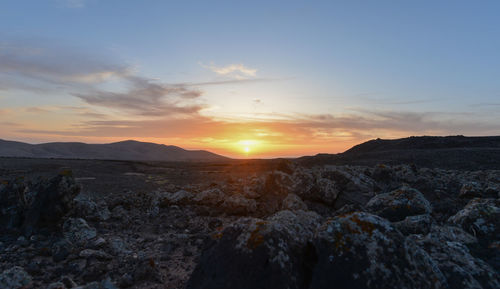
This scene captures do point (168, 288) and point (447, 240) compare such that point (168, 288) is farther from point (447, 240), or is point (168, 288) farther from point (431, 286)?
point (447, 240)

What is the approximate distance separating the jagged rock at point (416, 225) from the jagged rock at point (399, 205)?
2.70 ft

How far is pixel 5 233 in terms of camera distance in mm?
8867

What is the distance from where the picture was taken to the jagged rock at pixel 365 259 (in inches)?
162

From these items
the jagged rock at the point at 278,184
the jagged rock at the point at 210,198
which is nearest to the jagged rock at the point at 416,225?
the jagged rock at the point at 278,184

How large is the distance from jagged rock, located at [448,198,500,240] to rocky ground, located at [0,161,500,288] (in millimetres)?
22

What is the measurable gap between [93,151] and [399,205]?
161 meters

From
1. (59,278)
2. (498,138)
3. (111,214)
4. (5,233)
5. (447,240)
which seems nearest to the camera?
(447,240)

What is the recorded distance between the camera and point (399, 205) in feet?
26.2

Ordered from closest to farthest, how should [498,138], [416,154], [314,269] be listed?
[314,269] < [416,154] < [498,138]

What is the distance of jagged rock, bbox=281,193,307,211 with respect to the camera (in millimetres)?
9555

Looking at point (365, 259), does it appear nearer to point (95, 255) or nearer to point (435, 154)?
point (95, 255)

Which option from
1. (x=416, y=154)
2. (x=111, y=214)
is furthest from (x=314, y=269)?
(x=416, y=154)

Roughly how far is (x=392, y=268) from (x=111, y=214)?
30.3ft

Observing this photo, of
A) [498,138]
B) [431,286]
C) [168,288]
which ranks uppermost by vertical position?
[498,138]
